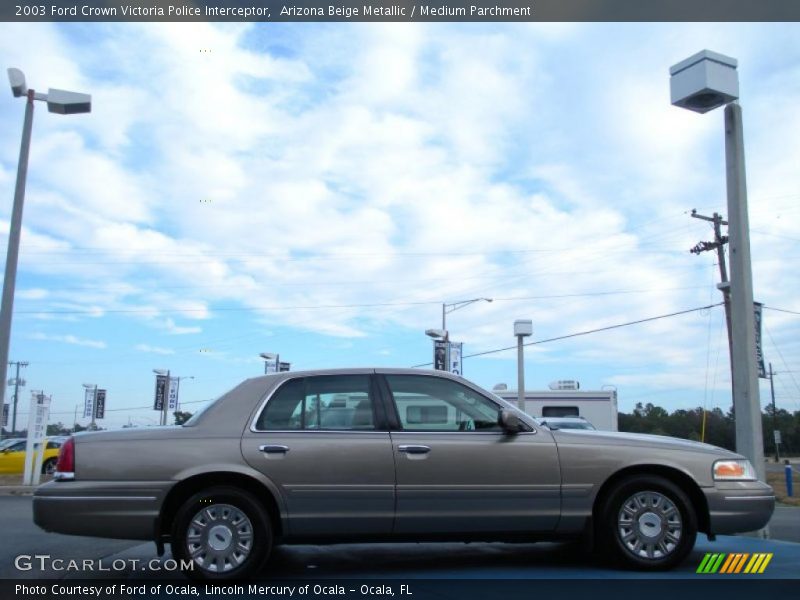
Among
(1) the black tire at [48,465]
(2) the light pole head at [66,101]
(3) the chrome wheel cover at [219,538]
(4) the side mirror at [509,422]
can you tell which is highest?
(2) the light pole head at [66,101]

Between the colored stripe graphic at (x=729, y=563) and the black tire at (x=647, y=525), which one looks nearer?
the black tire at (x=647, y=525)

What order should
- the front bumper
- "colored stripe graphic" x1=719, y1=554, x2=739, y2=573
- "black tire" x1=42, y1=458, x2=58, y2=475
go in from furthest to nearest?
1. "black tire" x1=42, y1=458, x2=58, y2=475
2. "colored stripe graphic" x1=719, y1=554, x2=739, y2=573
3. the front bumper

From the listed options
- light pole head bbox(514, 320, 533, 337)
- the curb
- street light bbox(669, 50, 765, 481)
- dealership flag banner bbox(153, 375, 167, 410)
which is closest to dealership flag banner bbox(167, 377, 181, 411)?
dealership flag banner bbox(153, 375, 167, 410)

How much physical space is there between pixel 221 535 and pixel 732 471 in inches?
152

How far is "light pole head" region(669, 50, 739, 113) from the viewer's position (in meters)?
7.91

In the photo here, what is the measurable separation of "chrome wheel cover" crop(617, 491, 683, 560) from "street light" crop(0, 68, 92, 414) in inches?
356

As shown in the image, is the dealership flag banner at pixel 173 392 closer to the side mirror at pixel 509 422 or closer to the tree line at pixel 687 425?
the tree line at pixel 687 425

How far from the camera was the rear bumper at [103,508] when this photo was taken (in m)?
5.48

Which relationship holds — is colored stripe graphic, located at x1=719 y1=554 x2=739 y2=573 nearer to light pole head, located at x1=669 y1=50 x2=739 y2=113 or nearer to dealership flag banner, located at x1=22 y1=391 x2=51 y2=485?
light pole head, located at x1=669 y1=50 x2=739 y2=113

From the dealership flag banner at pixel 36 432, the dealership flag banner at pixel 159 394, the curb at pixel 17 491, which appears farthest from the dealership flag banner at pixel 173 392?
the curb at pixel 17 491

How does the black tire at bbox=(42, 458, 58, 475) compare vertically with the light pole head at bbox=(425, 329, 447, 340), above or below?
below

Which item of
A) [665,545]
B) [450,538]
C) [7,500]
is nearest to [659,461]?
[665,545]

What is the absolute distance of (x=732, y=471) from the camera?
6.06 metres

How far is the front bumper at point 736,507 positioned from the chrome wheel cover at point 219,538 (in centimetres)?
344
